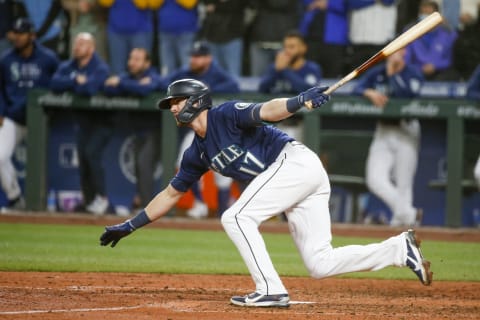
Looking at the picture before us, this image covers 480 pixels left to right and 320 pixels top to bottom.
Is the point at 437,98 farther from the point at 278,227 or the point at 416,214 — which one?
the point at 278,227

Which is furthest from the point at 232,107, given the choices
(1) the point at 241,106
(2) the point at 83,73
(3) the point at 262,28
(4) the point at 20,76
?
(4) the point at 20,76

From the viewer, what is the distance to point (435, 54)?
41.3 ft

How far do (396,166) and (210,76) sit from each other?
2489 millimetres

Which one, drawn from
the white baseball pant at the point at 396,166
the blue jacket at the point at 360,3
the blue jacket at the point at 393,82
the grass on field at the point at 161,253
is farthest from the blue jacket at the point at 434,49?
the grass on field at the point at 161,253

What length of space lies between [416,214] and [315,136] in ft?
5.02

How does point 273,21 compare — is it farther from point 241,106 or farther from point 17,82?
point 241,106

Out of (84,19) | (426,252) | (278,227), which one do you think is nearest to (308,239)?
(426,252)

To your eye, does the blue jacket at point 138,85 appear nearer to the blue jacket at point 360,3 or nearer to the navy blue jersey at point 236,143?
the blue jacket at point 360,3

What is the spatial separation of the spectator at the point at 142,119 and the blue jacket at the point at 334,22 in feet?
6.38

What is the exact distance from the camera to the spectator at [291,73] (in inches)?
473

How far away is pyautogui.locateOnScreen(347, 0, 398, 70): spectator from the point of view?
41.0 ft

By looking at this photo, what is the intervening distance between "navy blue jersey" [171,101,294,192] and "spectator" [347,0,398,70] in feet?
20.3

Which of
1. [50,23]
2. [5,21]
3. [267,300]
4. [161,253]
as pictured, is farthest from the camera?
[5,21]

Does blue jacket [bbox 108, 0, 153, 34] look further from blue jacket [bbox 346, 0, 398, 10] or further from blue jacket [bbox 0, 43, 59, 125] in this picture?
blue jacket [bbox 346, 0, 398, 10]
